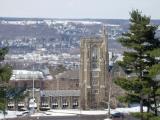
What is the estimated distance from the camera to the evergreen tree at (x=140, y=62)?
31.4m

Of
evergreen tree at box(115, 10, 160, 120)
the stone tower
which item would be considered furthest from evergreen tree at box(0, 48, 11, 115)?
the stone tower

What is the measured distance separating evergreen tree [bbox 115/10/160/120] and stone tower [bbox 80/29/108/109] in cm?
5487

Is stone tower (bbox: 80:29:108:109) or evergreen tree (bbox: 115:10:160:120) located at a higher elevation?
evergreen tree (bbox: 115:10:160:120)

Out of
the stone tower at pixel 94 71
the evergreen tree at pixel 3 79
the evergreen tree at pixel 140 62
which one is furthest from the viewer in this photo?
the stone tower at pixel 94 71

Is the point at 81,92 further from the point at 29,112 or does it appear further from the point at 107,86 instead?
the point at 29,112

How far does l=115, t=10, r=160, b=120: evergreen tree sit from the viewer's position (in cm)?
3138

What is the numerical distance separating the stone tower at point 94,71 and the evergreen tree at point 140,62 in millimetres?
54869

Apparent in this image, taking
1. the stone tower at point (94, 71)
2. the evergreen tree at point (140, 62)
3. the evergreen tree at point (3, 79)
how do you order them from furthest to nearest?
the stone tower at point (94, 71)
the evergreen tree at point (140, 62)
the evergreen tree at point (3, 79)

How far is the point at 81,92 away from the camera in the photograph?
89.3m

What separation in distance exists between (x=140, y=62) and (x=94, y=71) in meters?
57.0

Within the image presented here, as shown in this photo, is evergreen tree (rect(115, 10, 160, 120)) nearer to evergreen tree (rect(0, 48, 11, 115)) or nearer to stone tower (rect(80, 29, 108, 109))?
evergreen tree (rect(0, 48, 11, 115))

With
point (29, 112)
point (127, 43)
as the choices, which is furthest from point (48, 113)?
point (127, 43)

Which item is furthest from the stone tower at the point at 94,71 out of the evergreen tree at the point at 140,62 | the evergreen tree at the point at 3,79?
the evergreen tree at the point at 3,79

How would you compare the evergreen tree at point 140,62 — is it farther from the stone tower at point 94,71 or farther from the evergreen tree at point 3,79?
the stone tower at point 94,71
